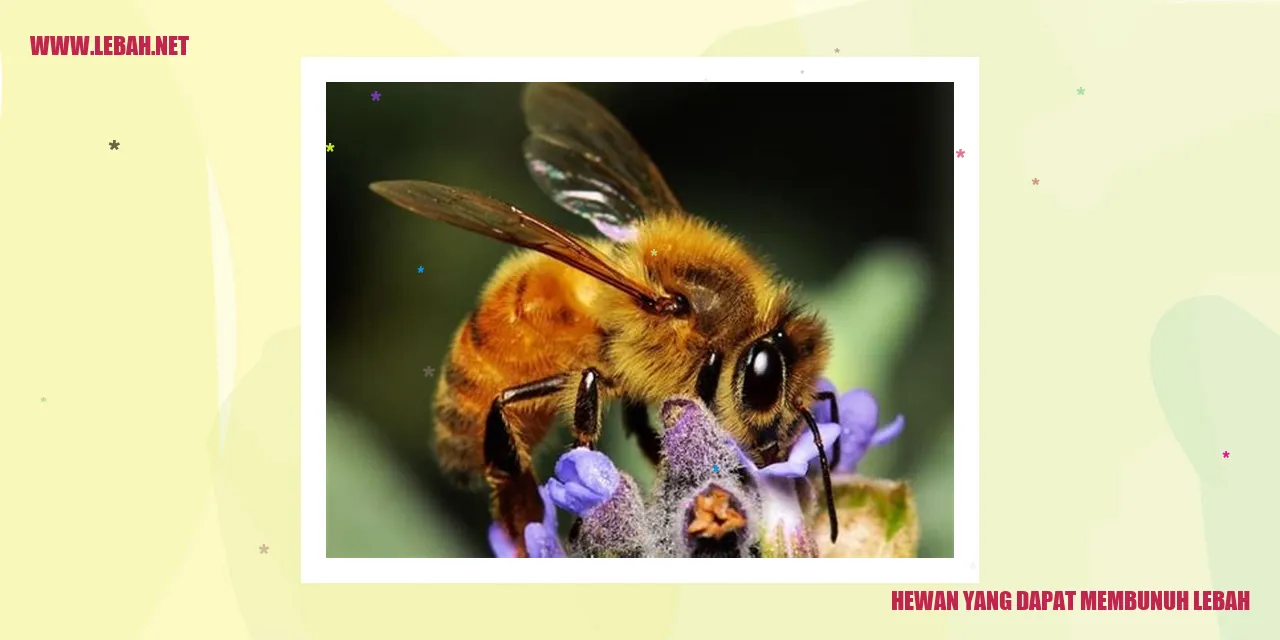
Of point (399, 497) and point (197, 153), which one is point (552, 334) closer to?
point (399, 497)

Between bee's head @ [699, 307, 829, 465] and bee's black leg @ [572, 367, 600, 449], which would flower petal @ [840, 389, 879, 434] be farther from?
bee's black leg @ [572, 367, 600, 449]

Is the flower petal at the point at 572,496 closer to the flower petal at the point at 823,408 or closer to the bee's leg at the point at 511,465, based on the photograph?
the bee's leg at the point at 511,465

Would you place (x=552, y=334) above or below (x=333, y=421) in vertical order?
above

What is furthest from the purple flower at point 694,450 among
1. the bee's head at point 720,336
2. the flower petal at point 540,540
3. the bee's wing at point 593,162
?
the bee's wing at point 593,162

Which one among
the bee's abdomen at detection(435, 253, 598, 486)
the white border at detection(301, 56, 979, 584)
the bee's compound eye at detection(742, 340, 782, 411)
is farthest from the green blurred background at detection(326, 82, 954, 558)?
the bee's compound eye at detection(742, 340, 782, 411)

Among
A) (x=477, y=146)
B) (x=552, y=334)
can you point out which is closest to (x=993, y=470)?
(x=552, y=334)
